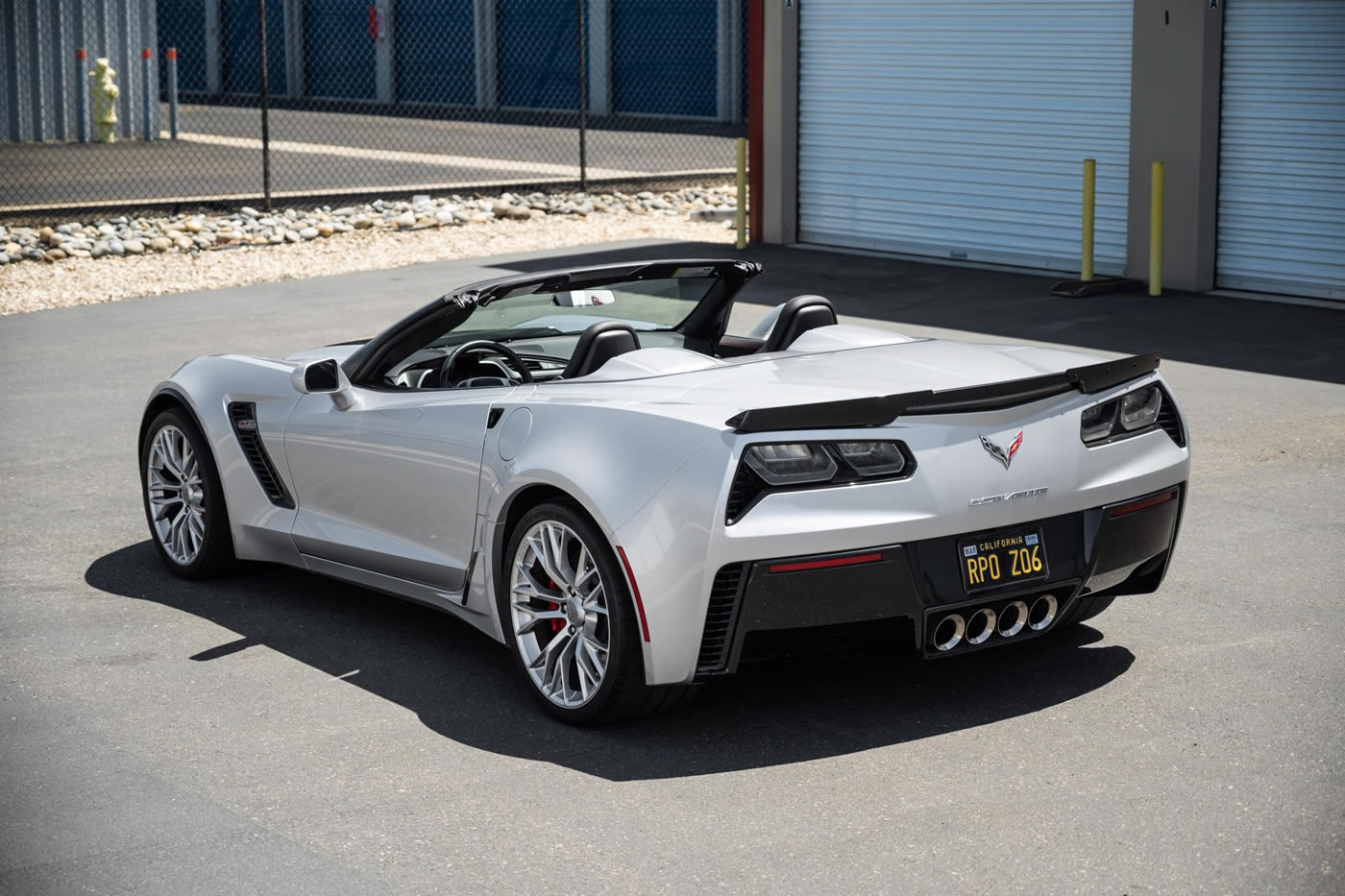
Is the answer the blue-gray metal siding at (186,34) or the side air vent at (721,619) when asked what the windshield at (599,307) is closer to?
the side air vent at (721,619)

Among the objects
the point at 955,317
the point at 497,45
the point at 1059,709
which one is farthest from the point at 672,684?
the point at 497,45

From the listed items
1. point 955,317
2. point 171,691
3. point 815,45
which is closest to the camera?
point 171,691

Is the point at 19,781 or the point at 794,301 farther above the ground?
the point at 794,301

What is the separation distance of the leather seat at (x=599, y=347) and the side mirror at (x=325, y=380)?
0.89 m

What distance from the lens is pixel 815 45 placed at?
18.4 metres

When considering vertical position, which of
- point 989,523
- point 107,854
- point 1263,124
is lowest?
point 107,854

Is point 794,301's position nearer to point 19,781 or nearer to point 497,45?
point 19,781

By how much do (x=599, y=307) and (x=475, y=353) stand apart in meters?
0.46

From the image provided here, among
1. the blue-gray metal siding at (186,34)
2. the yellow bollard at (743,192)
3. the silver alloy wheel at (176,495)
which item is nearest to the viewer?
the silver alloy wheel at (176,495)

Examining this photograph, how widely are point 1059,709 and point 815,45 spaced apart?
46.3 ft

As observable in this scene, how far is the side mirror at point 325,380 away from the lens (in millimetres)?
5973

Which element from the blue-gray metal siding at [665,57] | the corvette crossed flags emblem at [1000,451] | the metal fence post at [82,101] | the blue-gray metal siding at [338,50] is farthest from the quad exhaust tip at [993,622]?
the blue-gray metal siding at [338,50]

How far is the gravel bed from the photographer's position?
16969mm

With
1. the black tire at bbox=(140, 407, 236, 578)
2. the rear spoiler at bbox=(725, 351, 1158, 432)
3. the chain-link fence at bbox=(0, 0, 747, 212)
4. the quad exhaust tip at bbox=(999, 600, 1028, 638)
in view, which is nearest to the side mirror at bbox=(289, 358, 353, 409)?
the black tire at bbox=(140, 407, 236, 578)
